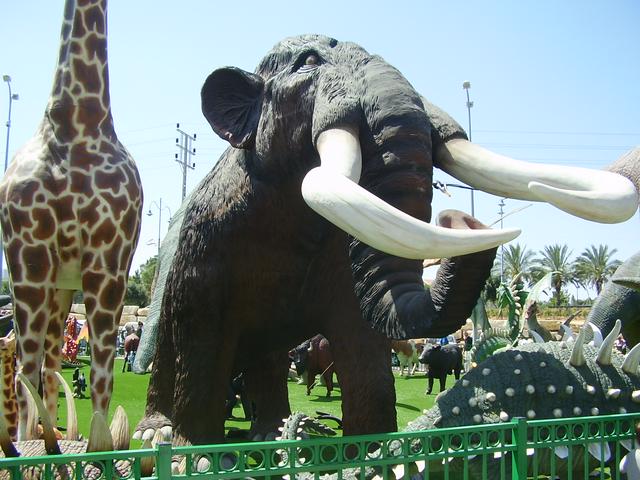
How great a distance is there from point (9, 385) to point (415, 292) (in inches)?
76.2

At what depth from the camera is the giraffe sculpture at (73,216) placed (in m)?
2.85

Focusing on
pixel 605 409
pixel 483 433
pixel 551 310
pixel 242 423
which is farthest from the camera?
pixel 551 310

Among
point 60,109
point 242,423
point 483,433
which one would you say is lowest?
point 242,423

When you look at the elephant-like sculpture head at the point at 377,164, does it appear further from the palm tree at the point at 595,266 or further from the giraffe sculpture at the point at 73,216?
the palm tree at the point at 595,266

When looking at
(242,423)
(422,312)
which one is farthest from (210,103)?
(242,423)

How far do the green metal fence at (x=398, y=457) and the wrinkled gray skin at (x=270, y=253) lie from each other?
38 cm

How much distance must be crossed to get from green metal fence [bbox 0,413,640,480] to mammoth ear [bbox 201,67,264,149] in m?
1.39

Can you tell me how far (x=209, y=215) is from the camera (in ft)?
11.5

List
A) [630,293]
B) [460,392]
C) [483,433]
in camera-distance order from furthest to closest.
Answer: [630,293], [460,392], [483,433]

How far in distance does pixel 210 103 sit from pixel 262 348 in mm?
1225

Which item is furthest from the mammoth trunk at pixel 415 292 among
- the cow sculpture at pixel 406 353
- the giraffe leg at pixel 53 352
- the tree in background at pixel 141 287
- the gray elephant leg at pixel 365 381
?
the tree in background at pixel 141 287

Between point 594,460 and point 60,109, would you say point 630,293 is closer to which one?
point 594,460

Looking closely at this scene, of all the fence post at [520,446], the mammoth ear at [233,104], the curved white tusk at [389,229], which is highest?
the mammoth ear at [233,104]

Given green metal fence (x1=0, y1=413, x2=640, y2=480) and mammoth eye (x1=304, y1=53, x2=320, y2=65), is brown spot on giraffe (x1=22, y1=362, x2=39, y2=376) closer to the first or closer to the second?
green metal fence (x1=0, y1=413, x2=640, y2=480)
